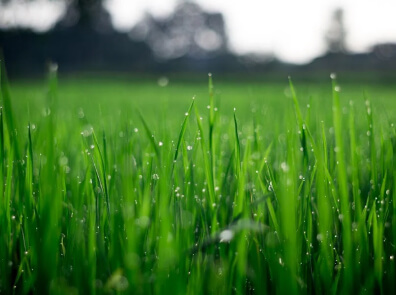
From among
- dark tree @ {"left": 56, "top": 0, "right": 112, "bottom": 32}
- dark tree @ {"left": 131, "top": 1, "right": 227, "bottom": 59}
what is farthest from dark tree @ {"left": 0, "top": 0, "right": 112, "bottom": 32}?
dark tree @ {"left": 131, "top": 1, "right": 227, "bottom": 59}

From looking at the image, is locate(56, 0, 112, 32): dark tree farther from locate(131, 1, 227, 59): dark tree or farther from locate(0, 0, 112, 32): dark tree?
locate(131, 1, 227, 59): dark tree

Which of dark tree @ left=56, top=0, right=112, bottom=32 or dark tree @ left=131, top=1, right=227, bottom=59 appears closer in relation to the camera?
dark tree @ left=56, top=0, right=112, bottom=32

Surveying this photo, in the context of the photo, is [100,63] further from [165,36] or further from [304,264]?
[304,264]

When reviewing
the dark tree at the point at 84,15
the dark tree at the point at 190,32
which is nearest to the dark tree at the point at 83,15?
the dark tree at the point at 84,15

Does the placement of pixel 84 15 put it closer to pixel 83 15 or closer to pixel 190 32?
pixel 83 15

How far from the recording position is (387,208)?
2.09 ft

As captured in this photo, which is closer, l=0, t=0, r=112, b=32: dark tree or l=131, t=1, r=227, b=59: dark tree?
l=0, t=0, r=112, b=32: dark tree

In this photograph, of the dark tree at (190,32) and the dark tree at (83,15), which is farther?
the dark tree at (190,32)

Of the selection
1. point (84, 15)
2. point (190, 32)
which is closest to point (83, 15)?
point (84, 15)

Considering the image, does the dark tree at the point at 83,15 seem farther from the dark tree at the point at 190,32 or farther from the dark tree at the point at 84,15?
the dark tree at the point at 190,32

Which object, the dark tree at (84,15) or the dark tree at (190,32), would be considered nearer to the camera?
the dark tree at (84,15)

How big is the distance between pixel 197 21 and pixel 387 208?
43271 millimetres

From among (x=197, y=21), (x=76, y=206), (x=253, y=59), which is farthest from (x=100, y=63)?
(x=76, y=206)

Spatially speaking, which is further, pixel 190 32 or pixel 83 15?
pixel 190 32
